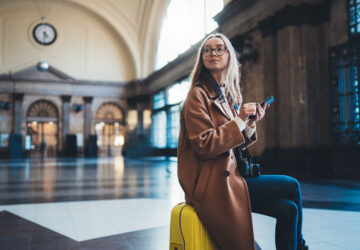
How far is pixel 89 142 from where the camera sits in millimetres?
23062

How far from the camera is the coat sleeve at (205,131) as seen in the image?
163 cm

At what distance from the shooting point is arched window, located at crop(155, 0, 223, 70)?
15.1 m

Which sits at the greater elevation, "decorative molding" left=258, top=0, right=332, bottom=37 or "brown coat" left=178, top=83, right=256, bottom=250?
"decorative molding" left=258, top=0, right=332, bottom=37

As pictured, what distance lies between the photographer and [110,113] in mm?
24703

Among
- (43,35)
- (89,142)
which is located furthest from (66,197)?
(43,35)

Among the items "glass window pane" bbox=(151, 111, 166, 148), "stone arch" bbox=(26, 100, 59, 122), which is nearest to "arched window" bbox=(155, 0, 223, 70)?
"glass window pane" bbox=(151, 111, 166, 148)

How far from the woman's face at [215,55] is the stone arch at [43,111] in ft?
75.0

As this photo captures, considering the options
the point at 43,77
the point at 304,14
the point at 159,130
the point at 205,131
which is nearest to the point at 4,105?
the point at 43,77

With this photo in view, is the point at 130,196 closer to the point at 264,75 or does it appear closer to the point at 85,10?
the point at 264,75

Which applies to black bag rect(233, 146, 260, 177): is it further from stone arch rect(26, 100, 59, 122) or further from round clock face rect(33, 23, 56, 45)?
round clock face rect(33, 23, 56, 45)

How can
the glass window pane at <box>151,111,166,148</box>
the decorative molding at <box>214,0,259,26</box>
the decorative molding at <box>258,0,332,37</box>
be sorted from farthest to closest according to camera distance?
the glass window pane at <box>151,111,166,148</box> < the decorative molding at <box>214,0,259,26</box> < the decorative molding at <box>258,0,332,37</box>

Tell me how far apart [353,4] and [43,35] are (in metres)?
19.8

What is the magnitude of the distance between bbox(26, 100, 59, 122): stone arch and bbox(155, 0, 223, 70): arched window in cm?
738

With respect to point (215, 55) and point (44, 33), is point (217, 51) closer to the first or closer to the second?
point (215, 55)
